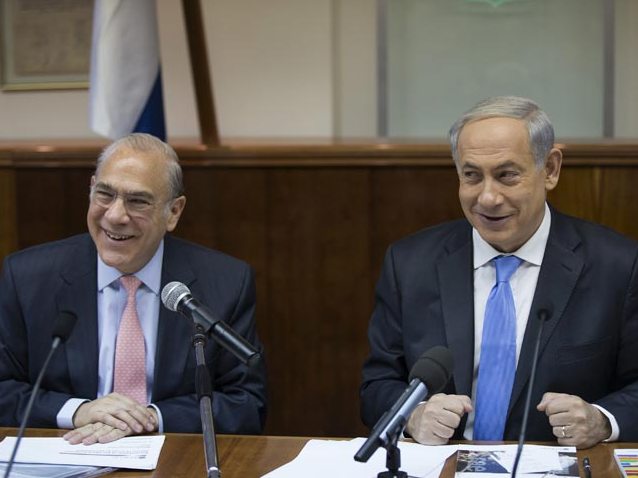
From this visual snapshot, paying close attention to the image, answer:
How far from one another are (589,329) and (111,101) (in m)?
2.09

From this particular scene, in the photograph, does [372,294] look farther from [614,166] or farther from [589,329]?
[589,329]

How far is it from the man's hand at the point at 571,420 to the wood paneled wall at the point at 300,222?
1509 millimetres

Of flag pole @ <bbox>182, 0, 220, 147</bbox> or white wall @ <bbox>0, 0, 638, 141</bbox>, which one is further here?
white wall @ <bbox>0, 0, 638, 141</bbox>

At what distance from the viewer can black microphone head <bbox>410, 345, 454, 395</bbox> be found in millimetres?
1974

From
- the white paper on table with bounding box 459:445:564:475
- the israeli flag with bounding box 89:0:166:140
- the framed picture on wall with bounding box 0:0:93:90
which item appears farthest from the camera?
the framed picture on wall with bounding box 0:0:93:90

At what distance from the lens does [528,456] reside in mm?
2426

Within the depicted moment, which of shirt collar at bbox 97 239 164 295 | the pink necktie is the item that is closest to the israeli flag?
shirt collar at bbox 97 239 164 295

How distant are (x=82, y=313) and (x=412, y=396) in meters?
1.35

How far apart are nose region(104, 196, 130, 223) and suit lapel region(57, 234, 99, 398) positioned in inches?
8.1

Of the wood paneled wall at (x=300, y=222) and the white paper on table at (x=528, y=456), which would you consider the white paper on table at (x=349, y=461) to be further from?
the wood paneled wall at (x=300, y=222)

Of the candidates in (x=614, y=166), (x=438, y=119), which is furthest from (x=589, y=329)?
(x=438, y=119)

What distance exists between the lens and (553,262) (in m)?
2.89

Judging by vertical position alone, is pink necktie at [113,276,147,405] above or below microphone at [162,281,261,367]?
below

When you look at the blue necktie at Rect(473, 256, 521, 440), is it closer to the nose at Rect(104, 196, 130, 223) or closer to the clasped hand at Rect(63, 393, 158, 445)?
the clasped hand at Rect(63, 393, 158, 445)
